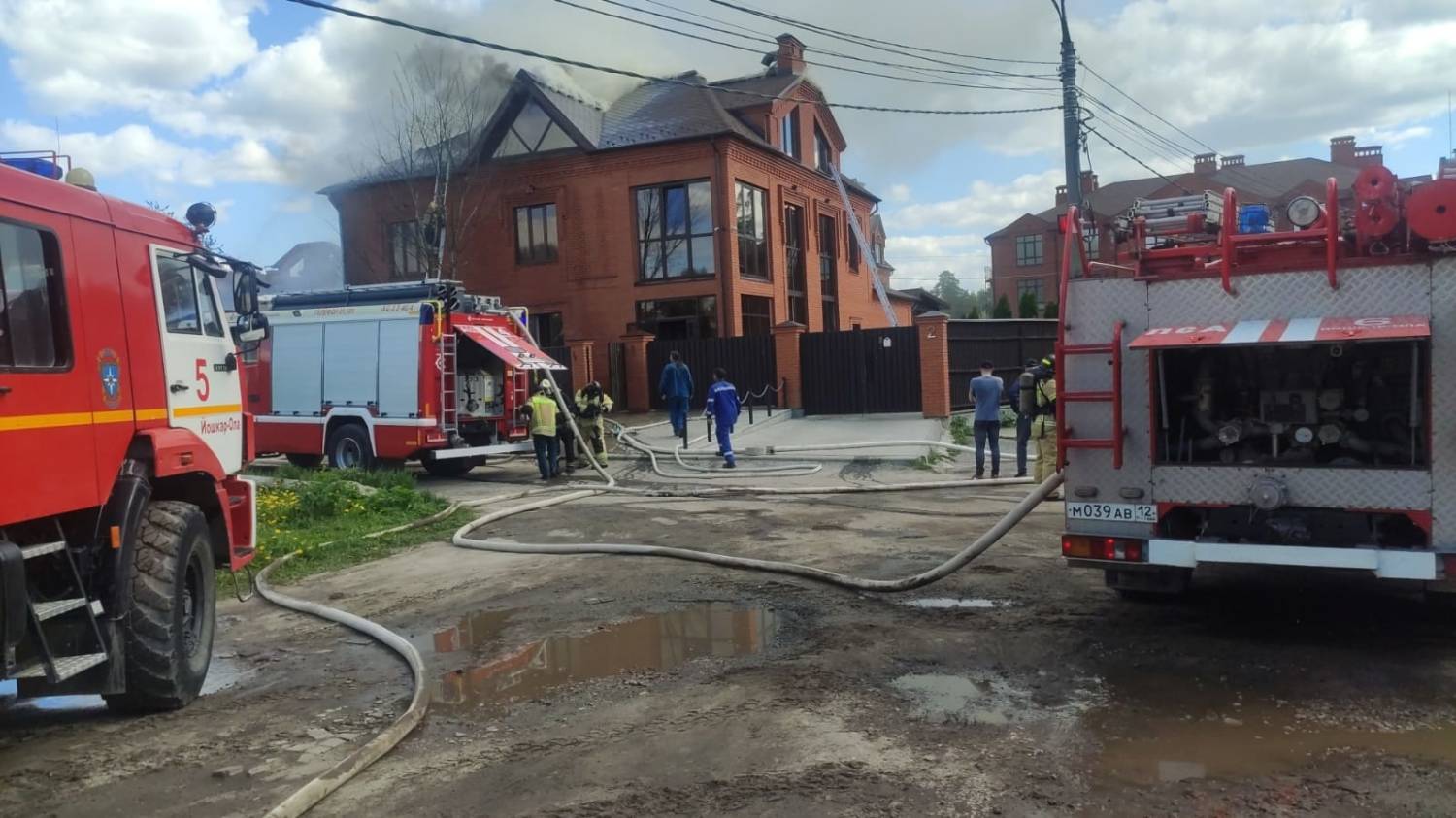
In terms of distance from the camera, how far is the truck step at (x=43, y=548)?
13.8ft

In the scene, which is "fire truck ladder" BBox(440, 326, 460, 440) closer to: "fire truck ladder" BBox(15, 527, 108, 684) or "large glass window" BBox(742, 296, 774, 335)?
"fire truck ladder" BBox(15, 527, 108, 684)

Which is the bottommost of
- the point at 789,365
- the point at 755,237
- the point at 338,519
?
the point at 338,519

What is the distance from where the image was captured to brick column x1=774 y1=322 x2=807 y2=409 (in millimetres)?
23484

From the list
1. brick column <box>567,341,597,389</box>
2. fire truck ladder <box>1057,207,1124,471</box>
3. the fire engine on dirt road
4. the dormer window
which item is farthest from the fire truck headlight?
the dormer window

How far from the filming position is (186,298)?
5.77 m

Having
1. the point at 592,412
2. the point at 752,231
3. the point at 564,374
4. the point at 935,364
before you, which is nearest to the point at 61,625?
the point at 592,412

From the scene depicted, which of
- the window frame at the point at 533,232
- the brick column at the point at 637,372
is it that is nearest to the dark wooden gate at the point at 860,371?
the brick column at the point at 637,372

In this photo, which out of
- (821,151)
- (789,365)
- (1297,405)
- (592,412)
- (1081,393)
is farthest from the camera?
(821,151)

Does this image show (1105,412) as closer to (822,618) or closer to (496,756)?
(822,618)

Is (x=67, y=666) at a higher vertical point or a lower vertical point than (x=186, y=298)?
lower

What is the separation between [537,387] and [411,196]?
13837mm

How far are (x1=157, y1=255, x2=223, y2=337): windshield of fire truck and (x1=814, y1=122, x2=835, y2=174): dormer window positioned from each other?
2766cm

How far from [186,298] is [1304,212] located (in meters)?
6.13

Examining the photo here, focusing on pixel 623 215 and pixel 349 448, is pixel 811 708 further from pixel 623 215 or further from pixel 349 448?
pixel 623 215
